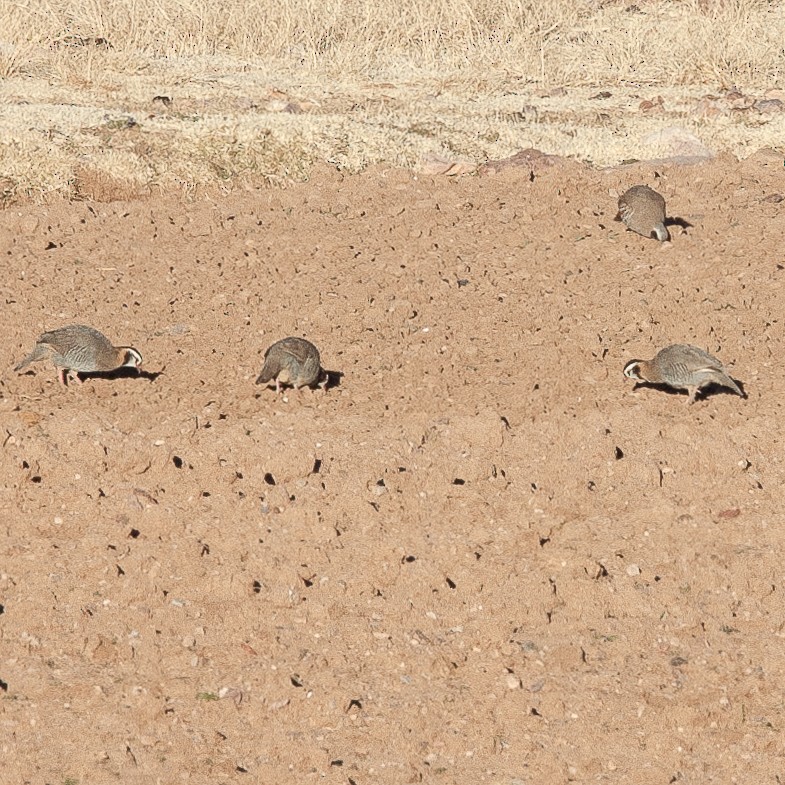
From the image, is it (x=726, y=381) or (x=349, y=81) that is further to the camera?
(x=349, y=81)

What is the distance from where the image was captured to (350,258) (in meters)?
9.27

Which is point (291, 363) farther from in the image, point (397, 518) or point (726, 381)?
point (726, 381)

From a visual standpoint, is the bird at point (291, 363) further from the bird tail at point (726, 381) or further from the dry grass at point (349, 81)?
the dry grass at point (349, 81)

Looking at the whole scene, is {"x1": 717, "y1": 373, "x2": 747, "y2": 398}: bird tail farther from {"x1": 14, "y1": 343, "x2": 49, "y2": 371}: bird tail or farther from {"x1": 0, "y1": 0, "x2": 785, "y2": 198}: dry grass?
{"x1": 0, "y1": 0, "x2": 785, "y2": 198}: dry grass

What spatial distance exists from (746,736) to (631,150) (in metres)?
8.47

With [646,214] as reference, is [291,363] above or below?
below

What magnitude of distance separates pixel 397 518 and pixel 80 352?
223cm

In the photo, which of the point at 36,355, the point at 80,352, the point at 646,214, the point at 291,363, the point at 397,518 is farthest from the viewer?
the point at 646,214

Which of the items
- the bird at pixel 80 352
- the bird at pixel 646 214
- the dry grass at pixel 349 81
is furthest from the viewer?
the dry grass at pixel 349 81

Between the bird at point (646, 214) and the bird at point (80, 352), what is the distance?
3966mm

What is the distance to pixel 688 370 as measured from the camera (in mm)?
7348

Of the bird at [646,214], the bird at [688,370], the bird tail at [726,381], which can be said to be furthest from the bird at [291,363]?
the bird at [646,214]

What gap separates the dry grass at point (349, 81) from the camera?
1212 centimetres

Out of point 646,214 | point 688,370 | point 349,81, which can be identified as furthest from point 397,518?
point 349,81
